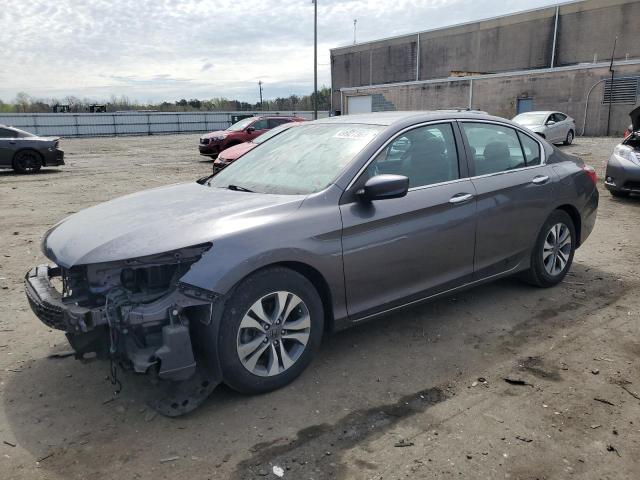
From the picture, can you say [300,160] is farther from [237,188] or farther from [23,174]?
[23,174]

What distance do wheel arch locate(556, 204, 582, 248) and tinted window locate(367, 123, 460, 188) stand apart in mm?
1540

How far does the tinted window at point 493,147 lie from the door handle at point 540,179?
6.6 inches

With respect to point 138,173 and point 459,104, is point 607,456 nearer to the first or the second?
point 138,173

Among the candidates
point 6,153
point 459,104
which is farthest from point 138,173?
point 459,104

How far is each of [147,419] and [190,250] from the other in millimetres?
1013

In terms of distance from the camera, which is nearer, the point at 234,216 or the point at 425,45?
the point at 234,216

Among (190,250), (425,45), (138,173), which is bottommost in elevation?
(138,173)

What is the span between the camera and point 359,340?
408cm

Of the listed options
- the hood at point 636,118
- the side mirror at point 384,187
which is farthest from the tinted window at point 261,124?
the side mirror at point 384,187

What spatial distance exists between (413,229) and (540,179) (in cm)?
169

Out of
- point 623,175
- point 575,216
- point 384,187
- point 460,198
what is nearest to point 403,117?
point 460,198

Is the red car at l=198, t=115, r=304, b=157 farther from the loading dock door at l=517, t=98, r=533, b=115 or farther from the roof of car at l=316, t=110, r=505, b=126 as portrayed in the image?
the loading dock door at l=517, t=98, r=533, b=115

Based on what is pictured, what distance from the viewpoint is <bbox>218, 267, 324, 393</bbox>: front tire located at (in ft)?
9.95

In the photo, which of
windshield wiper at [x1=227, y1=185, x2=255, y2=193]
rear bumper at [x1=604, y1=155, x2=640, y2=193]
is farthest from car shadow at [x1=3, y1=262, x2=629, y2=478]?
rear bumper at [x1=604, y1=155, x2=640, y2=193]
